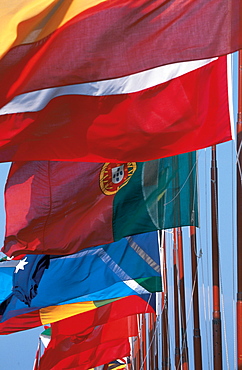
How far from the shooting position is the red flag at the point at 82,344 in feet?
72.4

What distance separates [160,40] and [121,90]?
888 millimetres

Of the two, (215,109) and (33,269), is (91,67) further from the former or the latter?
(33,269)

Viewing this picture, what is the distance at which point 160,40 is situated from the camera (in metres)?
7.23

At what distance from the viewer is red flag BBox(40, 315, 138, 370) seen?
72.4ft

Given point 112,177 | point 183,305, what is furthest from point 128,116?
point 183,305

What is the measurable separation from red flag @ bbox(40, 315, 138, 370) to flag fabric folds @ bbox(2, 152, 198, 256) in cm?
955

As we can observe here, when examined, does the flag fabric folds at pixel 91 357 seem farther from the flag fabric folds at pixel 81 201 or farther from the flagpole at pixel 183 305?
the flag fabric folds at pixel 81 201

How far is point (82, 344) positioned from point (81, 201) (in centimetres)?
1268

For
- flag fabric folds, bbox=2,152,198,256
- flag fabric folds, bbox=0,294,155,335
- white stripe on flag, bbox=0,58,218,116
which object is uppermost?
white stripe on flag, bbox=0,58,218,116

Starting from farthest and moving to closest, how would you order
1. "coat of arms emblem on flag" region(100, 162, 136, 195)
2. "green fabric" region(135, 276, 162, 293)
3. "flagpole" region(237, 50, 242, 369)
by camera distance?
1. "green fabric" region(135, 276, 162, 293)
2. "coat of arms emblem on flag" region(100, 162, 136, 195)
3. "flagpole" region(237, 50, 242, 369)

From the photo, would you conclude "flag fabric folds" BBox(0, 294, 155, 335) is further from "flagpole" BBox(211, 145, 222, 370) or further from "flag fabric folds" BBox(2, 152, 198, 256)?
"flag fabric folds" BBox(2, 152, 198, 256)

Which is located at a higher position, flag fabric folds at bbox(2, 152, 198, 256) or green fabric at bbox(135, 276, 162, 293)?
flag fabric folds at bbox(2, 152, 198, 256)

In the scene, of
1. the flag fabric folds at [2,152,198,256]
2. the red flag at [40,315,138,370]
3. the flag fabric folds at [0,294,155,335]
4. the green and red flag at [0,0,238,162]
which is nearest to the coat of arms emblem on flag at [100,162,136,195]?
the flag fabric folds at [2,152,198,256]

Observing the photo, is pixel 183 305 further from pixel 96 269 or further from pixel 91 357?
pixel 91 357
